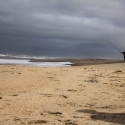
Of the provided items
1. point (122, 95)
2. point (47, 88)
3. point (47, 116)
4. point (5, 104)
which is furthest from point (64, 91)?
point (47, 116)

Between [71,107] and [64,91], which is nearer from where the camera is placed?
[71,107]

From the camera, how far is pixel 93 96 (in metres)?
7.81

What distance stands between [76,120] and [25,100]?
223cm

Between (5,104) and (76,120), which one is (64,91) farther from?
(76,120)

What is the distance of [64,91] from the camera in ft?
28.2

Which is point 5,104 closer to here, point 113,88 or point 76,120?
point 76,120

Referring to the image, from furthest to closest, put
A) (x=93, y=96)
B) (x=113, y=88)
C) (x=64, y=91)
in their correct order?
(x=113, y=88) < (x=64, y=91) < (x=93, y=96)

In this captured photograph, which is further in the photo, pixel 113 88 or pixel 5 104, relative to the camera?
pixel 113 88

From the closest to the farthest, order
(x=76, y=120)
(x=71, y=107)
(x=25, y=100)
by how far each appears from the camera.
Result: (x=76, y=120) → (x=71, y=107) → (x=25, y=100)

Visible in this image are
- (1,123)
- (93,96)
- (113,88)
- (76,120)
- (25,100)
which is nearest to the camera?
(1,123)

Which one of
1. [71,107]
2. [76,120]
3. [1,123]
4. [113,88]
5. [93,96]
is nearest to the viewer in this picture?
[1,123]

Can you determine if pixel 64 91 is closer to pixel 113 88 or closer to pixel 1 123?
pixel 113 88

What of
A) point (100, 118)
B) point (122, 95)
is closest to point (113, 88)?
point (122, 95)

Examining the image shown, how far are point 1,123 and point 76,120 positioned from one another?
1.57 metres
